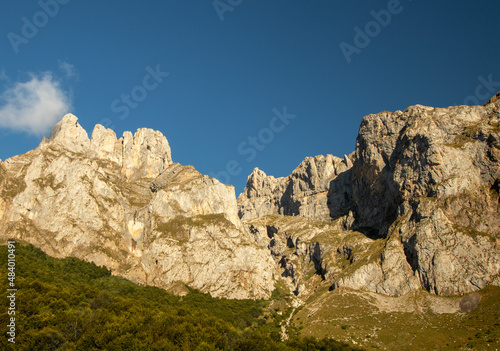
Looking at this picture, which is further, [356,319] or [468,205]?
[468,205]

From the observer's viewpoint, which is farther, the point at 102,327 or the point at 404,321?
the point at 404,321

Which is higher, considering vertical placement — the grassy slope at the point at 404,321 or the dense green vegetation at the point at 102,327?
the dense green vegetation at the point at 102,327

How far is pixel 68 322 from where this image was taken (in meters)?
92.5

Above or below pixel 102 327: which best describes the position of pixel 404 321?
below

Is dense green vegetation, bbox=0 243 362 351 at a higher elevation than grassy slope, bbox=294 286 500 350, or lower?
higher

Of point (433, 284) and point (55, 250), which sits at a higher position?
point (55, 250)

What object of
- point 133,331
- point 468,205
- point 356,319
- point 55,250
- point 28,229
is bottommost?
point 356,319

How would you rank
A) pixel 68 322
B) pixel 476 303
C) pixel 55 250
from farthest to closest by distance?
pixel 55 250
pixel 476 303
pixel 68 322

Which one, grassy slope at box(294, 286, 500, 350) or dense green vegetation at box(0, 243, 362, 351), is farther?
grassy slope at box(294, 286, 500, 350)

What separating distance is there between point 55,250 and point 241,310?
97.7 m

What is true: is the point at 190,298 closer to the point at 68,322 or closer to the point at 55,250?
the point at 55,250

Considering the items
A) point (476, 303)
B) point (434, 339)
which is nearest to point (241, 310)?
point (434, 339)

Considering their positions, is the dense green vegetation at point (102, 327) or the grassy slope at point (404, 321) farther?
the grassy slope at point (404, 321)

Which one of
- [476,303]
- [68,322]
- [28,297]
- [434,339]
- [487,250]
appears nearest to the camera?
[68,322]
